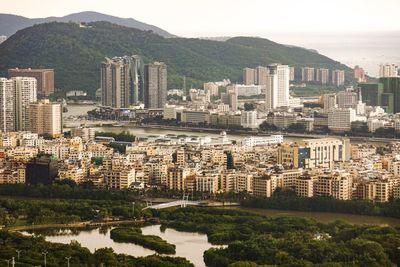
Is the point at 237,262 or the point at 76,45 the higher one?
the point at 76,45

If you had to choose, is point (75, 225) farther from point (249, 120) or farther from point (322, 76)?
point (322, 76)

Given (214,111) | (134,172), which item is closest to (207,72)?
(214,111)


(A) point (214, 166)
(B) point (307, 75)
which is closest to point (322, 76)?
(B) point (307, 75)

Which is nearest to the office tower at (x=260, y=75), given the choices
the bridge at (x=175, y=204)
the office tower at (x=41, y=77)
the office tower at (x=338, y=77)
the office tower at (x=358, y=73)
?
the office tower at (x=338, y=77)

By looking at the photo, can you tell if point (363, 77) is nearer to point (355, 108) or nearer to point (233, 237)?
point (355, 108)

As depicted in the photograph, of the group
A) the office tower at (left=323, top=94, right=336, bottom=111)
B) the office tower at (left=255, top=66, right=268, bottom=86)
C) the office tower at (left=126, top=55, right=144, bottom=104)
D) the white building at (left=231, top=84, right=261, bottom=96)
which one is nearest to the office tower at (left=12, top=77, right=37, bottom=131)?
the office tower at (left=126, top=55, right=144, bottom=104)

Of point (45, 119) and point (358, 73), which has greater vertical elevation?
point (358, 73)

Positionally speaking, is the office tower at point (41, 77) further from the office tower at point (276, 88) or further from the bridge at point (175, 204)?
the bridge at point (175, 204)
